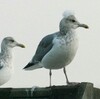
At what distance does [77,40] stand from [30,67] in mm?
2134

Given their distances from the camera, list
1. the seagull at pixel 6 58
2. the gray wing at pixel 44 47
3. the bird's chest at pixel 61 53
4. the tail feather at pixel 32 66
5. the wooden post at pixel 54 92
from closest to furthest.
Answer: the wooden post at pixel 54 92 < the bird's chest at pixel 61 53 < the gray wing at pixel 44 47 < the seagull at pixel 6 58 < the tail feather at pixel 32 66

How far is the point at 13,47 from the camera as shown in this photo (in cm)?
1344

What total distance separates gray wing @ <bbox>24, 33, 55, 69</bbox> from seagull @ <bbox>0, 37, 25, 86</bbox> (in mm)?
654

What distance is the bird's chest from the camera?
36.6 feet

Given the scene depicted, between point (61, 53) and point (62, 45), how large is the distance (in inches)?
8.0

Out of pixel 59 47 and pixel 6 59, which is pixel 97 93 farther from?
pixel 6 59

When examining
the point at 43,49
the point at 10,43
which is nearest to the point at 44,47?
the point at 43,49

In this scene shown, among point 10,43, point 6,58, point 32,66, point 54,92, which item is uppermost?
point 10,43

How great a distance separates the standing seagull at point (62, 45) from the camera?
11188mm

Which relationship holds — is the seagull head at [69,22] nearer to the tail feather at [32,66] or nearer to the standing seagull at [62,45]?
the standing seagull at [62,45]

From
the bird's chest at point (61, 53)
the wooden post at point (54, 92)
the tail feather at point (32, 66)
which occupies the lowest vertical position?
the wooden post at point (54, 92)

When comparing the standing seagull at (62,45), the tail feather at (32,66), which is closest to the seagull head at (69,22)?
the standing seagull at (62,45)

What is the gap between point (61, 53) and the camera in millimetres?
11164

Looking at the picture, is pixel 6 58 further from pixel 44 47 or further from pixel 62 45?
pixel 62 45
